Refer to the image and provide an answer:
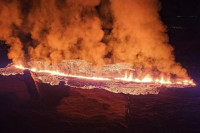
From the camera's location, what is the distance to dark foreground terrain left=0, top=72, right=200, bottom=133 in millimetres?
5664

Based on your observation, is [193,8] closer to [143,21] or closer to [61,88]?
[143,21]

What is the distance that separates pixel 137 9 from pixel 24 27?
5923 mm

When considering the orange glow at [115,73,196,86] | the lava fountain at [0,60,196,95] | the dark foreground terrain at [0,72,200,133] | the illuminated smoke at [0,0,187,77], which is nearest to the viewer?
the dark foreground terrain at [0,72,200,133]

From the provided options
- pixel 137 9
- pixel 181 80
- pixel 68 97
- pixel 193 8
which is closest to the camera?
pixel 68 97

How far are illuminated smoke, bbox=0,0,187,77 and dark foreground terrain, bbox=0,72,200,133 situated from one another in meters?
2.58

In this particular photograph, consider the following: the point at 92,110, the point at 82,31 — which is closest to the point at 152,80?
the point at 92,110

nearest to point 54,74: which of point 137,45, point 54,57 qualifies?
point 54,57

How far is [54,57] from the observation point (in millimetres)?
11969

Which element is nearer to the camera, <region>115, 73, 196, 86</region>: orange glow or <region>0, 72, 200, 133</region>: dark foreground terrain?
<region>0, 72, 200, 133</region>: dark foreground terrain

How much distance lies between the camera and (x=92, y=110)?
6.63m

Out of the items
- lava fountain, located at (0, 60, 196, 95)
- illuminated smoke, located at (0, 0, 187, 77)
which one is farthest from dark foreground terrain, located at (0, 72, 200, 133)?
illuminated smoke, located at (0, 0, 187, 77)

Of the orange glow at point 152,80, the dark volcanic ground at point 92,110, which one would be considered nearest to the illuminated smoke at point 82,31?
the orange glow at point 152,80

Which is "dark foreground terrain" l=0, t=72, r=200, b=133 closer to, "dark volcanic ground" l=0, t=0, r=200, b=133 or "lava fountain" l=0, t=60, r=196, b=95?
"dark volcanic ground" l=0, t=0, r=200, b=133

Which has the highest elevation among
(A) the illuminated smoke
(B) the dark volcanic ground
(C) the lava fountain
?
(A) the illuminated smoke
